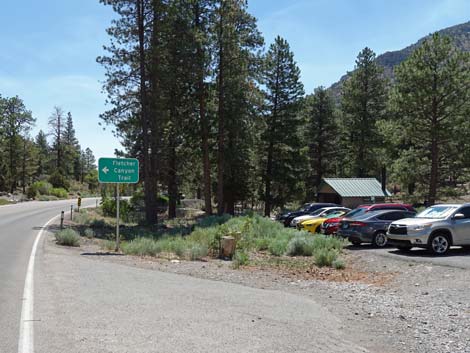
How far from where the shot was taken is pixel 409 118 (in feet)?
120

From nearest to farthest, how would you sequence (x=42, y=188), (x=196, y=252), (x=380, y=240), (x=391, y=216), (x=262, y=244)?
(x=196, y=252) → (x=380, y=240) → (x=391, y=216) → (x=262, y=244) → (x=42, y=188)

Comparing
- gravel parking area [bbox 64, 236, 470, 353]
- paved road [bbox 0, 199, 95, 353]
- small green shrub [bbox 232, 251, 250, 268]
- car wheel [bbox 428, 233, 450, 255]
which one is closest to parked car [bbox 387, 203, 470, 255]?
car wheel [bbox 428, 233, 450, 255]

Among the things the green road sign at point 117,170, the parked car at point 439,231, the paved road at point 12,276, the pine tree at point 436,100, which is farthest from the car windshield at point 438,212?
the pine tree at point 436,100

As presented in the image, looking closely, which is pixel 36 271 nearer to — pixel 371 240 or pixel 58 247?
pixel 58 247

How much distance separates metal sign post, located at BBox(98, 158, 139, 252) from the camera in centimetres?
1636

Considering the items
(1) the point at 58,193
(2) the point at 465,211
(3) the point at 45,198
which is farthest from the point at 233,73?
(1) the point at 58,193

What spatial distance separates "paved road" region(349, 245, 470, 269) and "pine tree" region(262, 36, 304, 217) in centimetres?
2948

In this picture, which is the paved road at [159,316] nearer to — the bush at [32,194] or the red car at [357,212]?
the red car at [357,212]

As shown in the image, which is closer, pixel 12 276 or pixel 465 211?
pixel 12 276

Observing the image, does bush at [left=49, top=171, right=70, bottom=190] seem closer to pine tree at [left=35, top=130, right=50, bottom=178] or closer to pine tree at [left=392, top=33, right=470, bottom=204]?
pine tree at [left=35, top=130, right=50, bottom=178]

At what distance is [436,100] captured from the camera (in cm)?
3544

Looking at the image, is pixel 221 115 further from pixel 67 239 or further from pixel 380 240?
pixel 67 239

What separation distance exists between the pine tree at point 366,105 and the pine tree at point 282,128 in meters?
9.87

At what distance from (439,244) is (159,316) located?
463 inches
